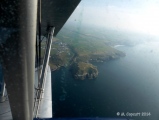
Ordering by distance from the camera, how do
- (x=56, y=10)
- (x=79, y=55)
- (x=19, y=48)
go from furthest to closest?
1. (x=79, y=55)
2. (x=56, y=10)
3. (x=19, y=48)

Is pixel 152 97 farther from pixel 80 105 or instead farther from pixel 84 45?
pixel 84 45

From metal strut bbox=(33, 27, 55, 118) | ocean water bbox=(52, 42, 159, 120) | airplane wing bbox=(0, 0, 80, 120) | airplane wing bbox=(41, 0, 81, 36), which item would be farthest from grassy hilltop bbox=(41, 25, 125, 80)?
airplane wing bbox=(0, 0, 80, 120)

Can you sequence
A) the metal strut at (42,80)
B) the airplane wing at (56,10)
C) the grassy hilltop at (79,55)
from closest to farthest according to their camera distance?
the airplane wing at (56,10) → the metal strut at (42,80) → the grassy hilltop at (79,55)

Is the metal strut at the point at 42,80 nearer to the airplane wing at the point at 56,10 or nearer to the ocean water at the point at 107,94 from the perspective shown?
the airplane wing at the point at 56,10

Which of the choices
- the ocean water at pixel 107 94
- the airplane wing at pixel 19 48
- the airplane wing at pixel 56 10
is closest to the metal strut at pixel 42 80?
the airplane wing at pixel 56 10

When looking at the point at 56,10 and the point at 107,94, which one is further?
the point at 107,94

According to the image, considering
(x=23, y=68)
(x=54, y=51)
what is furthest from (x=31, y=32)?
(x=54, y=51)

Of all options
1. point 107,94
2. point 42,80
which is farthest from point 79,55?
point 42,80

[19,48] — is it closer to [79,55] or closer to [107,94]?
[107,94]
